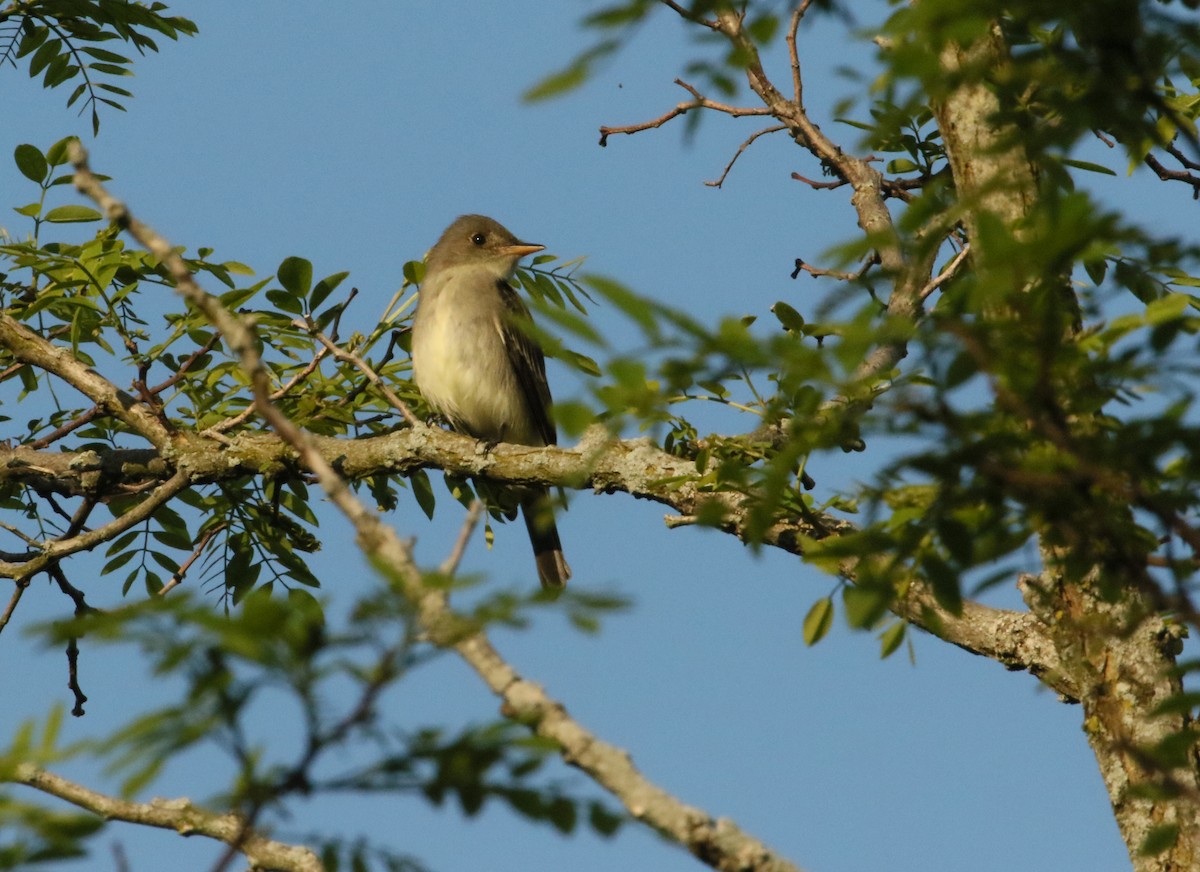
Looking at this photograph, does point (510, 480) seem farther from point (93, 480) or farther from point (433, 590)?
point (433, 590)

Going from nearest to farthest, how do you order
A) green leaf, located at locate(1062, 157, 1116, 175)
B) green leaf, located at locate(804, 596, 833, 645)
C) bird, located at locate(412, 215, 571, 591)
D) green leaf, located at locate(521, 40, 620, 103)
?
green leaf, located at locate(521, 40, 620, 103), green leaf, located at locate(804, 596, 833, 645), green leaf, located at locate(1062, 157, 1116, 175), bird, located at locate(412, 215, 571, 591)

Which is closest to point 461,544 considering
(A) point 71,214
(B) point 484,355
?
(A) point 71,214

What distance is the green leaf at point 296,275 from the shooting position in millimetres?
6070

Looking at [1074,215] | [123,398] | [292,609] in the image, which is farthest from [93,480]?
[1074,215]

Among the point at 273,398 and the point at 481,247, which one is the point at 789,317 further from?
the point at 481,247

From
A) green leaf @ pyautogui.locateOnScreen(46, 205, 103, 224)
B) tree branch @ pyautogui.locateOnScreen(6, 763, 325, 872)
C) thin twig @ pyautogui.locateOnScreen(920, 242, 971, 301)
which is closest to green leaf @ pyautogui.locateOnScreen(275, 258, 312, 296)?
green leaf @ pyautogui.locateOnScreen(46, 205, 103, 224)

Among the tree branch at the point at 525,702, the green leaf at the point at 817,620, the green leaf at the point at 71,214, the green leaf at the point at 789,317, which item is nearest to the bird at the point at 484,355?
the green leaf at the point at 71,214

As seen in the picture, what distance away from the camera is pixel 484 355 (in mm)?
9312

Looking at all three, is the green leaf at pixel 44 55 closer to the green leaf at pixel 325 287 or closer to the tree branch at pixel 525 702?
the green leaf at pixel 325 287

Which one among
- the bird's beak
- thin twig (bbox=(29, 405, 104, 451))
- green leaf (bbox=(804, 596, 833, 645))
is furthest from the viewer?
the bird's beak

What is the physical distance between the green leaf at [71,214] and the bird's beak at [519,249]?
445 centimetres

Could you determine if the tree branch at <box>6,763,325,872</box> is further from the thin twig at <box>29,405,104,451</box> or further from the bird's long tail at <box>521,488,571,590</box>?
the bird's long tail at <box>521,488,571,590</box>

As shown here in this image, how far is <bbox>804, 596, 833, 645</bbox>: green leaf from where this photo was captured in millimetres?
4027

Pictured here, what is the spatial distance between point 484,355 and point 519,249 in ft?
4.27
